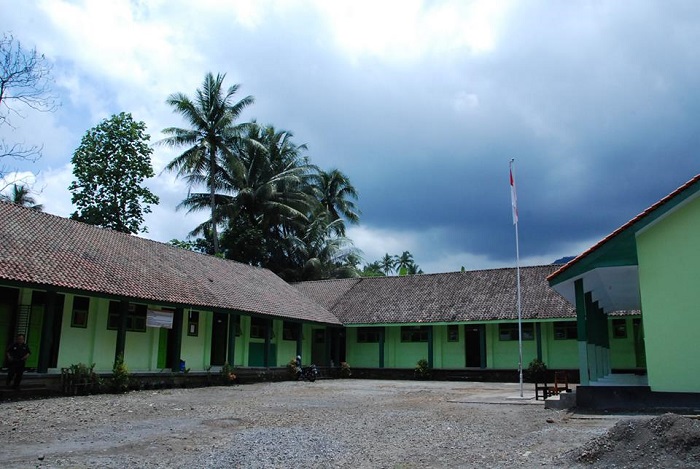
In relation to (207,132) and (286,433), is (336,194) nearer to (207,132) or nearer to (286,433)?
(207,132)

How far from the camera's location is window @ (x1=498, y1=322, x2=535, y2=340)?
89.2ft

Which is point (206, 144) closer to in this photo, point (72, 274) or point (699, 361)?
point (72, 274)

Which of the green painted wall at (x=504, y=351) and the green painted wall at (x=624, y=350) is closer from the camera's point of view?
the green painted wall at (x=624, y=350)

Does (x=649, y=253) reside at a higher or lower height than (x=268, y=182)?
lower

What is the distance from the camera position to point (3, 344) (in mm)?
16172

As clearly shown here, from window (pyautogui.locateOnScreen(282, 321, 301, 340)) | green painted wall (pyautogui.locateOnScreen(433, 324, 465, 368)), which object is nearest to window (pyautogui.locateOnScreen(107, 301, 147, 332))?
window (pyautogui.locateOnScreen(282, 321, 301, 340))

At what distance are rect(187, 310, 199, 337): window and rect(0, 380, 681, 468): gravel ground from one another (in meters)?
6.48

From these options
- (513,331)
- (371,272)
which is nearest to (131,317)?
(513,331)

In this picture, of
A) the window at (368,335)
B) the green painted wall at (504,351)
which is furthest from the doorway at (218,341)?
the green painted wall at (504,351)

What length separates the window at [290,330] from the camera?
90.4 ft

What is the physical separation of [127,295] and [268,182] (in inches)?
904

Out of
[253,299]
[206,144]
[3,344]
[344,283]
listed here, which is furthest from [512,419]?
[206,144]

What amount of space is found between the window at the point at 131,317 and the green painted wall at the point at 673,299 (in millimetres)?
14282

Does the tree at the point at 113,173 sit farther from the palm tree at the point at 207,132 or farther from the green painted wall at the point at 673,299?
the green painted wall at the point at 673,299
